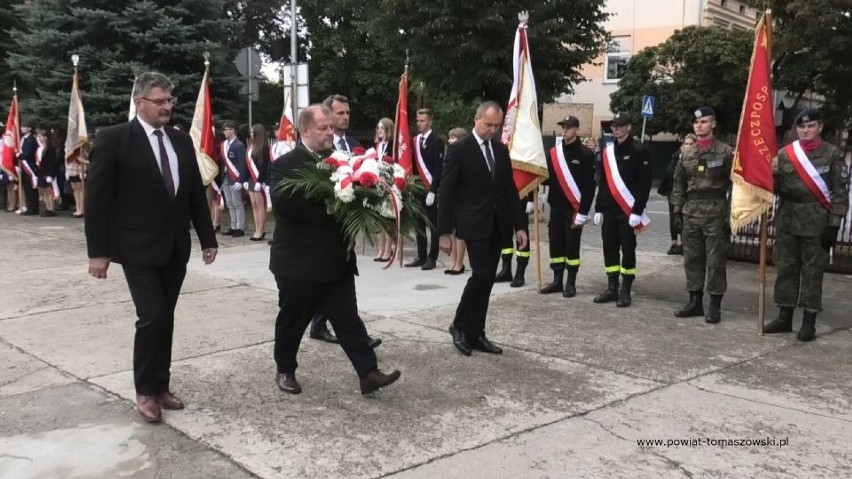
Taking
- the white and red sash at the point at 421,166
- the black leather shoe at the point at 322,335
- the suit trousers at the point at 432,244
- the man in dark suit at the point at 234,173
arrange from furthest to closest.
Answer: the man in dark suit at the point at 234,173 → the white and red sash at the point at 421,166 → the suit trousers at the point at 432,244 → the black leather shoe at the point at 322,335

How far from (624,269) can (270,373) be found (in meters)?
3.94

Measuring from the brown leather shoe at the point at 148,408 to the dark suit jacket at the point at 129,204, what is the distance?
2.50ft

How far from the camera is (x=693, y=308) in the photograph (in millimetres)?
7121

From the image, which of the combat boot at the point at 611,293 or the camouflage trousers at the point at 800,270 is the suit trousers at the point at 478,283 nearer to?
the combat boot at the point at 611,293

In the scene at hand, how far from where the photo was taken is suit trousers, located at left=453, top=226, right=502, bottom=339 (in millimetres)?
5570

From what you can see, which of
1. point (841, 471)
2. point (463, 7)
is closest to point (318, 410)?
point (841, 471)

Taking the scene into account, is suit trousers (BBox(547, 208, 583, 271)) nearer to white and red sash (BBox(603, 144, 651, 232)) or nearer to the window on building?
white and red sash (BBox(603, 144, 651, 232))

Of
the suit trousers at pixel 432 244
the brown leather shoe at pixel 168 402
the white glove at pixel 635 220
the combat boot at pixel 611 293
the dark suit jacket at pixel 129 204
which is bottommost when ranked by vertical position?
the brown leather shoe at pixel 168 402

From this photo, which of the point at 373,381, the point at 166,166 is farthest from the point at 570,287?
the point at 166,166

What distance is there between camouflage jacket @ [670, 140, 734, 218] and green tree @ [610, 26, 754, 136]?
64.7 ft

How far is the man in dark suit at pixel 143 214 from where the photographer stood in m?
4.08

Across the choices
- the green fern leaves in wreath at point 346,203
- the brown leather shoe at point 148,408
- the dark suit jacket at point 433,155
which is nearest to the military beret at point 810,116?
the green fern leaves in wreath at point 346,203

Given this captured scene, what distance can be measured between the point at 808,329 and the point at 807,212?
0.98 metres

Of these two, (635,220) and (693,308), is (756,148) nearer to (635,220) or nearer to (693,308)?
(635,220)
